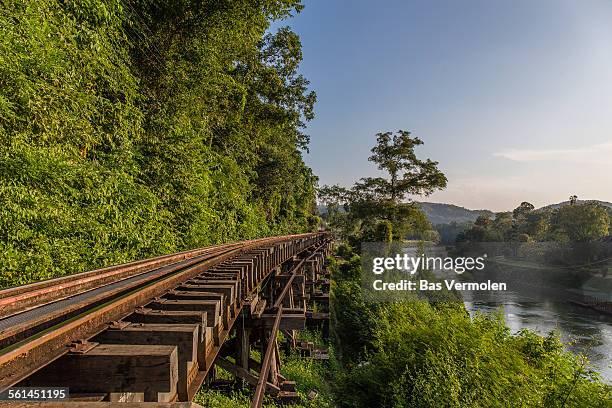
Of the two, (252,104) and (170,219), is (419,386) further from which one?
(252,104)

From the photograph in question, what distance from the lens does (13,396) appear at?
5.02 feet

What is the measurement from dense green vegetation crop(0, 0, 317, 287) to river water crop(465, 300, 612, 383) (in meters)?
21.1

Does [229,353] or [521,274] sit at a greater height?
[229,353]

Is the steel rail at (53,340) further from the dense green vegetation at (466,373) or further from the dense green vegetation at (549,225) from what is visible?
the dense green vegetation at (549,225)

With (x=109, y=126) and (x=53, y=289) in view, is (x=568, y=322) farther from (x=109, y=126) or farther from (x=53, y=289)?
(x=53, y=289)

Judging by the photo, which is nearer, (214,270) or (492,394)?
(214,270)

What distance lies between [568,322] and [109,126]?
35.9 meters

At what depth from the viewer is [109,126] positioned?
8.15 m

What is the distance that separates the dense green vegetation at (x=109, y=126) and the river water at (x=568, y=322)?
2114 centimetres

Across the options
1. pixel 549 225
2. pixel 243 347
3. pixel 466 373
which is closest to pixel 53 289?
pixel 243 347

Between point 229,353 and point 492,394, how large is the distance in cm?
536

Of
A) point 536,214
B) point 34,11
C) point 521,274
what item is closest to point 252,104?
point 34,11

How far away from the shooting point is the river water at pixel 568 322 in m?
22.3

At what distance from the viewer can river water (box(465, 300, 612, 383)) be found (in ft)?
73.2
